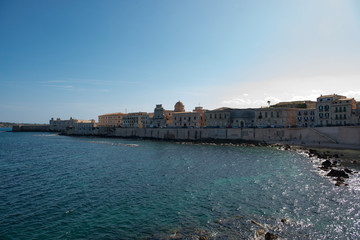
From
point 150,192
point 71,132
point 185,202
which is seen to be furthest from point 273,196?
point 71,132

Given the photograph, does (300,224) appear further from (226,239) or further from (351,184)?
(351,184)

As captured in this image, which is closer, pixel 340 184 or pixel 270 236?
pixel 270 236

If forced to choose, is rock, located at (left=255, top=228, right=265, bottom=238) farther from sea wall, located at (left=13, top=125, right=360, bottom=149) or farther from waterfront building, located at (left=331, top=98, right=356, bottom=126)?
waterfront building, located at (left=331, top=98, right=356, bottom=126)

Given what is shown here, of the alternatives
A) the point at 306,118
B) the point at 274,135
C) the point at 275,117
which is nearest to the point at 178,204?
the point at 274,135

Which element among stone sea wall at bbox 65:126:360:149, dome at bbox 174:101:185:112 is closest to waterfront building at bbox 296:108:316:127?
stone sea wall at bbox 65:126:360:149

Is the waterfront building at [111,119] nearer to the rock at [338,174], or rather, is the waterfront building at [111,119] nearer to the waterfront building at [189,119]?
the waterfront building at [189,119]

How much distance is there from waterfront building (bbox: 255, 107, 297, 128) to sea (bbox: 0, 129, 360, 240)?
36928mm

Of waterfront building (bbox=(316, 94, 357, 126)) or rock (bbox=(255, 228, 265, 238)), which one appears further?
waterfront building (bbox=(316, 94, 357, 126))

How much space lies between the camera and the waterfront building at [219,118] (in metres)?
71.7

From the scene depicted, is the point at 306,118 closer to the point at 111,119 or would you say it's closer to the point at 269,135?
the point at 269,135

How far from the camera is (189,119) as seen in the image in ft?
263

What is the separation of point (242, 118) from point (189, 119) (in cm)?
1836

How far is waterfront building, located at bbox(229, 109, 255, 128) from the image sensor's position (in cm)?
6850

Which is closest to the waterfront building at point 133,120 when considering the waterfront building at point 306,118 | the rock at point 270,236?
the waterfront building at point 306,118
